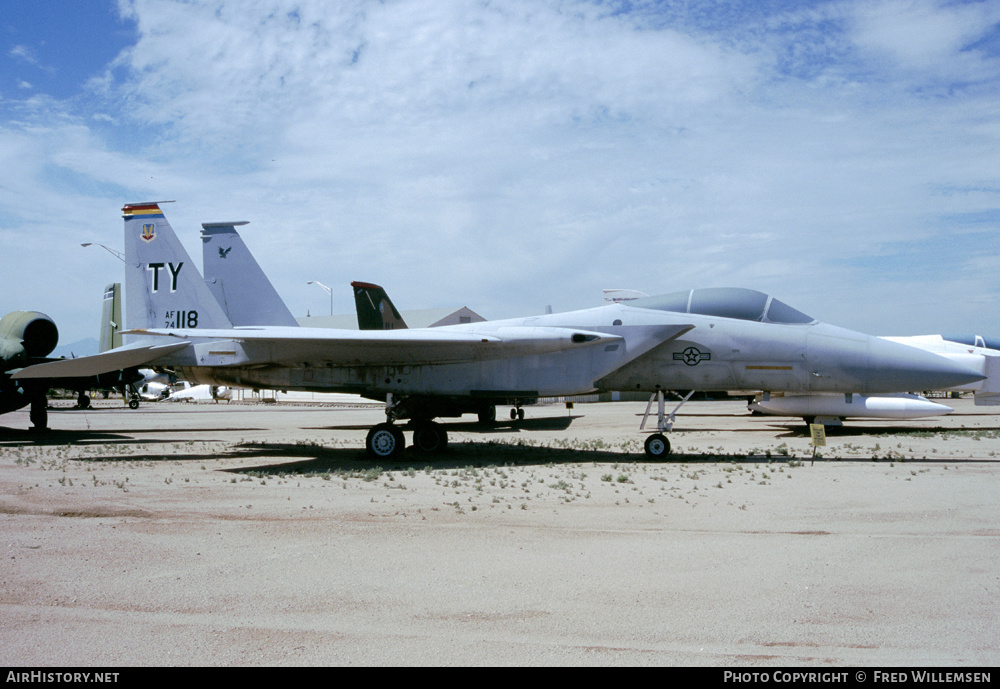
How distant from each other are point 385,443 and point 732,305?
5999 mm

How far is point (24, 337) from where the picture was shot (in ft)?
53.0

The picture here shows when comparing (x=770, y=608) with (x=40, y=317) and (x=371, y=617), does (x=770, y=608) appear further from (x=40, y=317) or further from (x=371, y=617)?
(x=40, y=317)

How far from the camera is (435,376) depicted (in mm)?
11203

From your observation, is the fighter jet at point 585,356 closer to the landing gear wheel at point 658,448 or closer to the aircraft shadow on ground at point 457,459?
the landing gear wheel at point 658,448

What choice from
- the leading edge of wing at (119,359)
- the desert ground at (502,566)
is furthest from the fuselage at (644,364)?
the desert ground at (502,566)

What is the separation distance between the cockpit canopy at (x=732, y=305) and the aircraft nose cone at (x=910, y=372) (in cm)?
115

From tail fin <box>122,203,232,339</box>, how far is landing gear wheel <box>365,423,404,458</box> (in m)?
3.91

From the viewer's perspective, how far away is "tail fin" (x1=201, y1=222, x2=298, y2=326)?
12812mm

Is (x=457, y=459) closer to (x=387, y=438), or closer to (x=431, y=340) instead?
(x=387, y=438)

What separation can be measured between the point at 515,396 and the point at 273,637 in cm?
776

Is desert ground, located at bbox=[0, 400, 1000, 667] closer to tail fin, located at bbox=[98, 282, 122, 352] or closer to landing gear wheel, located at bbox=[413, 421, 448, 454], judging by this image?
landing gear wheel, located at bbox=[413, 421, 448, 454]

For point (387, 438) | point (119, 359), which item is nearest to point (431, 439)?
point (387, 438)
